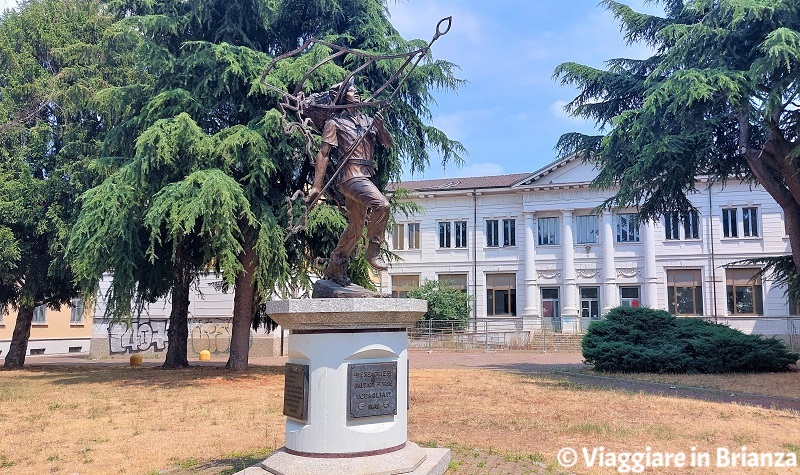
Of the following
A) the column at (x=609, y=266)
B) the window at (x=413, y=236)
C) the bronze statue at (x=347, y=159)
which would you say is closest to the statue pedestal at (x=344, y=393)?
the bronze statue at (x=347, y=159)

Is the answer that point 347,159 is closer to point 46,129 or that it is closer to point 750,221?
point 46,129

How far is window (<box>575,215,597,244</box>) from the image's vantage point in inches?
1667

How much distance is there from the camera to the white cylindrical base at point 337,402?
633 centimetres

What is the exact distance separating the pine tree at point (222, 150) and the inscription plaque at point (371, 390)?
9.13 metres

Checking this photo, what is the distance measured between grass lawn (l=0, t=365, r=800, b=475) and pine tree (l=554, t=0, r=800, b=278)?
19.5 ft

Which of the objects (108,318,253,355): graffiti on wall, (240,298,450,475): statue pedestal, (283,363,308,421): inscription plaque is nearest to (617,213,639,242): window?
(108,318,253,355): graffiti on wall

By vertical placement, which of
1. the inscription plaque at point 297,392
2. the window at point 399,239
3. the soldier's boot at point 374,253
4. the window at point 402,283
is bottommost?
the inscription plaque at point 297,392

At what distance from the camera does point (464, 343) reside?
36.2 m

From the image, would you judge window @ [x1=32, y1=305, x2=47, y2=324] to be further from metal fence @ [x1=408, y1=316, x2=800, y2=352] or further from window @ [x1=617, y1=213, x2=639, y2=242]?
window @ [x1=617, y1=213, x2=639, y2=242]

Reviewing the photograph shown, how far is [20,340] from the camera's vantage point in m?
23.3

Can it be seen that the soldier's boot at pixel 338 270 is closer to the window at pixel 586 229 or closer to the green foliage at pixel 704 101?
the green foliage at pixel 704 101

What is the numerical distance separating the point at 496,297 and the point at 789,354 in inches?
997

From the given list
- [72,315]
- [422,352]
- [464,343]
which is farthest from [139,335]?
[464,343]

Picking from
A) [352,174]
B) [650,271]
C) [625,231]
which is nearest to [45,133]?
[352,174]
